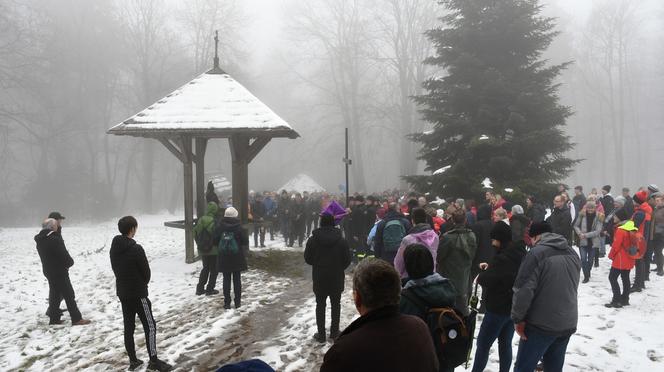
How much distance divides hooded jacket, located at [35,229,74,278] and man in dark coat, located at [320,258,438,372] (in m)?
6.80

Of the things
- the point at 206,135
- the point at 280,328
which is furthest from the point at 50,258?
the point at 206,135

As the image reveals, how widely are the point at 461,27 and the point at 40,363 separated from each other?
1445 cm

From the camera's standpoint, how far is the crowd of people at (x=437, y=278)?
2.53 meters

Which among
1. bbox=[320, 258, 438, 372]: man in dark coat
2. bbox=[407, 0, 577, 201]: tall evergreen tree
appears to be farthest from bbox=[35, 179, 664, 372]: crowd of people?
bbox=[407, 0, 577, 201]: tall evergreen tree

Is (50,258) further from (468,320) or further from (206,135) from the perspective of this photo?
(468,320)

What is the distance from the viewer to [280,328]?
7.32m

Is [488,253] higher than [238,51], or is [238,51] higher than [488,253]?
[238,51]

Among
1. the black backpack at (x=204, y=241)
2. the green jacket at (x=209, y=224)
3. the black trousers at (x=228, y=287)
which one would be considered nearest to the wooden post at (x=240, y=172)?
the green jacket at (x=209, y=224)

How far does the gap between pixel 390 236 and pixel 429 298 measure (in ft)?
12.3

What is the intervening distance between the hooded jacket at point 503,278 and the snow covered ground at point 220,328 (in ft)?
3.82

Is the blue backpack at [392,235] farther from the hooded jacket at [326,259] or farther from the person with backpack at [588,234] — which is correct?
the person with backpack at [588,234]

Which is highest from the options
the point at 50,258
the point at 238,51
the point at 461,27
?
the point at 238,51

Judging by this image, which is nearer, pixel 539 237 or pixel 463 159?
pixel 539 237

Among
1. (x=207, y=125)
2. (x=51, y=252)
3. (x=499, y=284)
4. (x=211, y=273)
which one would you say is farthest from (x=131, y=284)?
(x=207, y=125)
